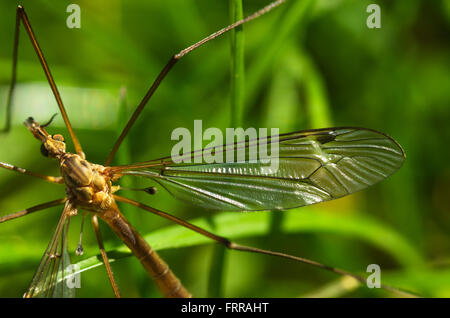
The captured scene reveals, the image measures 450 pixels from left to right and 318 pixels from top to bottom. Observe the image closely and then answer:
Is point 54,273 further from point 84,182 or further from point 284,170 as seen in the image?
point 284,170

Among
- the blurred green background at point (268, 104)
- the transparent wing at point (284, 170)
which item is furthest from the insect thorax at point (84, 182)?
the blurred green background at point (268, 104)

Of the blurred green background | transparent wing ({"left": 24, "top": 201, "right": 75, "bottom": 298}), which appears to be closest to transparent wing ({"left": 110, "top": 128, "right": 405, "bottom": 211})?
transparent wing ({"left": 24, "top": 201, "right": 75, "bottom": 298})

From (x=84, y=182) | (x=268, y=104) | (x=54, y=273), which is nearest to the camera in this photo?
(x=54, y=273)

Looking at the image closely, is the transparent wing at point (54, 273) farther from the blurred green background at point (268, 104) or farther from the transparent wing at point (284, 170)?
the blurred green background at point (268, 104)

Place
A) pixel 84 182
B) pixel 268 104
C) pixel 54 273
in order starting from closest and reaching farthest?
pixel 54 273 → pixel 84 182 → pixel 268 104

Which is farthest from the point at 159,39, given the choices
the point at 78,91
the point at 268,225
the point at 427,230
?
the point at 427,230

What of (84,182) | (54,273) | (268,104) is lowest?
(54,273)

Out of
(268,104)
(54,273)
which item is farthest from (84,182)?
(268,104)
